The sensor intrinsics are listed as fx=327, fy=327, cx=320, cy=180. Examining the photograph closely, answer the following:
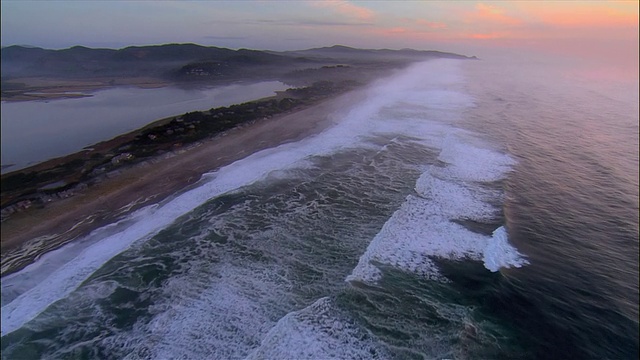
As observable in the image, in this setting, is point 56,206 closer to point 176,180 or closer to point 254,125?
point 176,180

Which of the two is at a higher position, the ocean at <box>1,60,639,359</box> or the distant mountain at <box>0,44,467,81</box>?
the distant mountain at <box>0,44,467,81</box>

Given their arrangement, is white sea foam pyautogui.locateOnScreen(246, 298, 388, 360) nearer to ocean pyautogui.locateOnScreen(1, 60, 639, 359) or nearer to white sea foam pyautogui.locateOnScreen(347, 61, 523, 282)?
ocean pyautogui.locateOnScreen(1, 60, 639, 359)

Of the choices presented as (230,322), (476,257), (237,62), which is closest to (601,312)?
(476,257)

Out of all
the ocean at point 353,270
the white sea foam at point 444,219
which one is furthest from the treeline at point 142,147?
the white sea foam at point 444,219

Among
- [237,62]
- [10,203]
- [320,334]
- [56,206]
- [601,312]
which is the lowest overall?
[601,312]

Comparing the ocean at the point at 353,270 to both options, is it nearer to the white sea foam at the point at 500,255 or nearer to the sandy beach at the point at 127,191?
the white sea foam at the point at 500,255

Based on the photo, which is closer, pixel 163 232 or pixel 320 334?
pixel 320 334

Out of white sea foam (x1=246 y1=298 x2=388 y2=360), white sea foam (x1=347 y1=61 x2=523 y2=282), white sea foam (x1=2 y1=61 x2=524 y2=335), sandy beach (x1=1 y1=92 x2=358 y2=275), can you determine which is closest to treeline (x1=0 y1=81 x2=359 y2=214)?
sandy beach (x1=1 y1=92 x2=358 y2=275)

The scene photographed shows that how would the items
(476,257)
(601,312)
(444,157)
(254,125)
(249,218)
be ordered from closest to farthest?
(601,312), (476,257), (249,218), (444,157), (254,125)
